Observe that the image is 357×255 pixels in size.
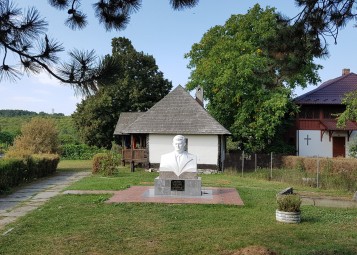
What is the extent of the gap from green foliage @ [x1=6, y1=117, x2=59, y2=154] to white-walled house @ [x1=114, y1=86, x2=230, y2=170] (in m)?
8.13

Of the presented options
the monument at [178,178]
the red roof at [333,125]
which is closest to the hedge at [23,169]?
the monument at [178,178]

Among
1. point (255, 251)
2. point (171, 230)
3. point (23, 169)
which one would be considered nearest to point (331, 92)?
point (23, 169)

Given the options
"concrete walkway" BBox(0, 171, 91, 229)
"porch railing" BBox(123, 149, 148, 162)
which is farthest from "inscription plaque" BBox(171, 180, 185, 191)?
"porch railing" BBox(123, 149, 148, 162)

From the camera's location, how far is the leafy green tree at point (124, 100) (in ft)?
144

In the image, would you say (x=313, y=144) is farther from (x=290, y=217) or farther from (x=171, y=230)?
(x=171, y=230)

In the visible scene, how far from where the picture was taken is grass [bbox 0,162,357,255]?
7875mm

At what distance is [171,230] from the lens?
938 cm

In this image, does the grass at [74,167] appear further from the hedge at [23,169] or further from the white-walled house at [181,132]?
the white-walled house at [181,132]

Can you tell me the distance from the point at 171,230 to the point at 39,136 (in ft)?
86.4

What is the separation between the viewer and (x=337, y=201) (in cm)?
1370

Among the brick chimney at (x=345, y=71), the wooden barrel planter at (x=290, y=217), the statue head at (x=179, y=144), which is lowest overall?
the wooden barrel planter at (x=290, y=217)

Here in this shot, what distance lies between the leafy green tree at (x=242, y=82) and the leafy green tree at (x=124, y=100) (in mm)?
11982

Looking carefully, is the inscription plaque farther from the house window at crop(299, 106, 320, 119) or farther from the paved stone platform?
the house window at crop(299, 106, 320, 119)

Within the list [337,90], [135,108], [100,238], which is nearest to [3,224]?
[100,238]
